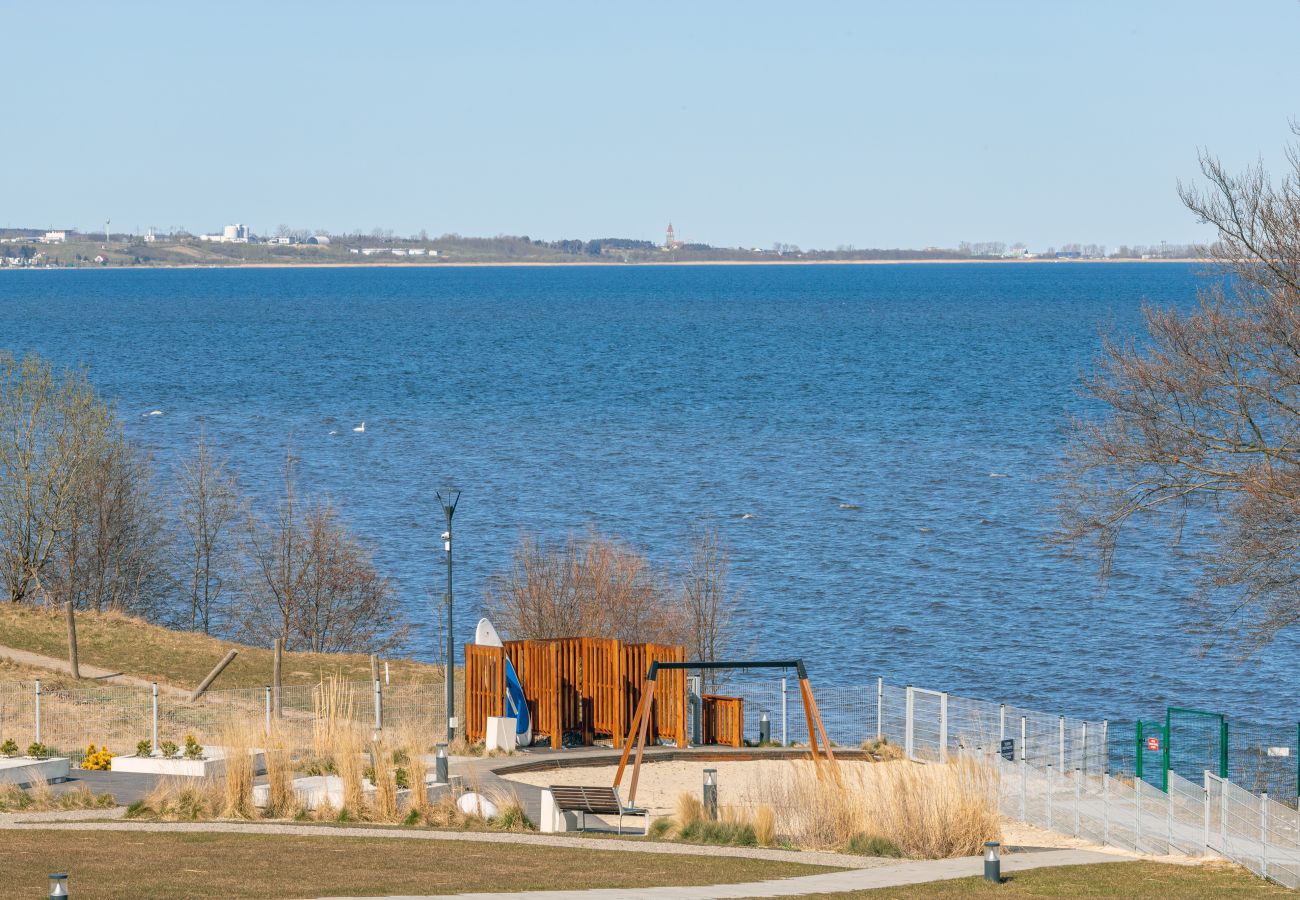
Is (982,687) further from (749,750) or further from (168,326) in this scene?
(168,326)

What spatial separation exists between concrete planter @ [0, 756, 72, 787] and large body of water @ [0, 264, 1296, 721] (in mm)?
21245

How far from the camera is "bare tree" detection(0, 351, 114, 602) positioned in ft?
174

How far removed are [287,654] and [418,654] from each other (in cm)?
504

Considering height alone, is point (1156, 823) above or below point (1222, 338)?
below

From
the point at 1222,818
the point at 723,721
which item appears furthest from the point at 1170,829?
the point at 723,721

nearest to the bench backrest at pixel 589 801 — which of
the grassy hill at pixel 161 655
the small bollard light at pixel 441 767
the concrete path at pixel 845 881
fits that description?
the small bollard light at pixel 441 767

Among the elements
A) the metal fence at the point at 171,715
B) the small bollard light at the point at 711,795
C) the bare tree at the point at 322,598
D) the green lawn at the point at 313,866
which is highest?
the green lawn at the point at 313,866

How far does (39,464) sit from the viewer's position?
54.7m

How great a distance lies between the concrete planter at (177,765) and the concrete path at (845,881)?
9.49 metres

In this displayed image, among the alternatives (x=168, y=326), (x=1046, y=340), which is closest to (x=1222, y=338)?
(x=1046, y=340)

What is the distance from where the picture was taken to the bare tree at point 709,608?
45406mm

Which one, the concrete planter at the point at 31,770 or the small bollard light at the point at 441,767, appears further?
the small bollard light at the point at 441,767

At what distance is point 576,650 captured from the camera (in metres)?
30.3

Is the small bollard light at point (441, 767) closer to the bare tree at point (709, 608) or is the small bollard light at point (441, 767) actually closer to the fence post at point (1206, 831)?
the fence post at point (1206, 831)
